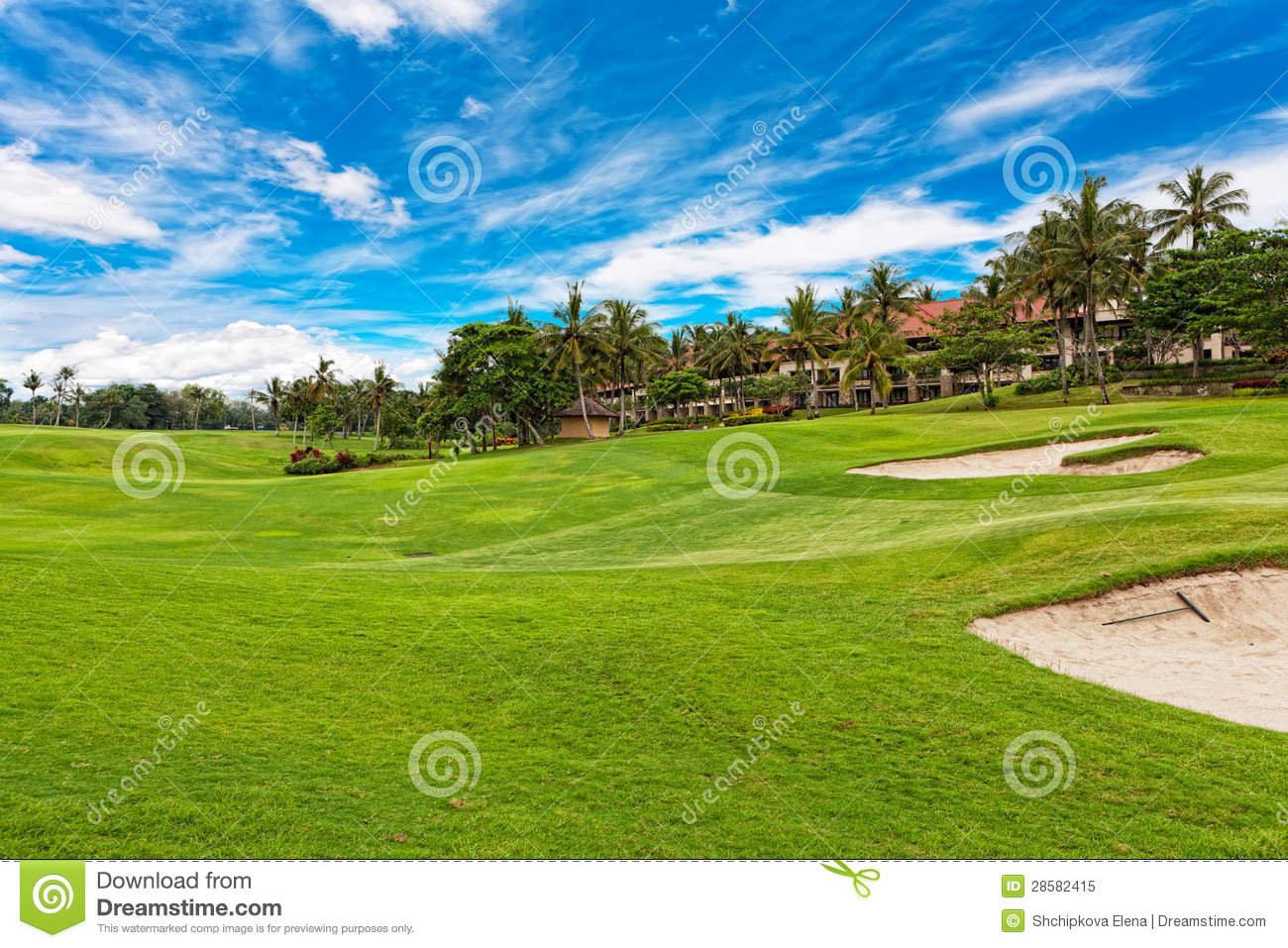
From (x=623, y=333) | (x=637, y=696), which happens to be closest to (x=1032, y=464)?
(x=637, y=696)

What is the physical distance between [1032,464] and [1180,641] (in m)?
19.2

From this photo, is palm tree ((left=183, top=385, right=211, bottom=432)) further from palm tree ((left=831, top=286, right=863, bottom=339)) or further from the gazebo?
palm tree ((left=831, top=286, right=863, bottom=339))

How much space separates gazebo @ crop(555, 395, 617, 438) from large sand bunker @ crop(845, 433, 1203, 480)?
185 ft

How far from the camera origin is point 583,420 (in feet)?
280

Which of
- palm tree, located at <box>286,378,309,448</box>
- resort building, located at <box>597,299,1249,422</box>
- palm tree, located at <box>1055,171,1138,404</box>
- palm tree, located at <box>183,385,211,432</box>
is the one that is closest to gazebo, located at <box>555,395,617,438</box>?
resort building, located at <box>597,299,1249,422</box>

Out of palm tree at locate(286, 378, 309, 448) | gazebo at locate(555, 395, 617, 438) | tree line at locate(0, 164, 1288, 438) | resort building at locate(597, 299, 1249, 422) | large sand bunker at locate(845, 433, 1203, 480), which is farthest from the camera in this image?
palm tree at locate(286, 378, 309, 448)

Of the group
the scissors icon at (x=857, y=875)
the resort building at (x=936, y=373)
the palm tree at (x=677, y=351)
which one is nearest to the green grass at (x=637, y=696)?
the scissors icon at (x=857, y=875)

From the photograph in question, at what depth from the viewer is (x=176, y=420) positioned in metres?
153

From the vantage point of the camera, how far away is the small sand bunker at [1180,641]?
31.9ft

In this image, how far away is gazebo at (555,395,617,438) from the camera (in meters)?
84.9

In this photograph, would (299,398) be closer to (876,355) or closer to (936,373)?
(876,355)

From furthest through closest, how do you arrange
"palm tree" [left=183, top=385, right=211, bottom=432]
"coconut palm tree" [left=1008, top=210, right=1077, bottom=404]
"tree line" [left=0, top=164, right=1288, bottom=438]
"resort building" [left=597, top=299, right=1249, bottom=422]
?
"palm tree" [left=183, top=385, right=211, bottom=432] → "resort building" [left=597, top=299, right=1249, bottom=422] → "coconut palm tree" [left=1008, top=210, right=1077, bottom=404] → "tree line" [left=0, top=164, right=1288, bottom=438]

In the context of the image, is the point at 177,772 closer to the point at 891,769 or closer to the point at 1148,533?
the point at 891,769

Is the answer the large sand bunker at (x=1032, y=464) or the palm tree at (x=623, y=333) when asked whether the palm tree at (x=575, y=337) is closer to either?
the palm tree at (x=623, y=333)
